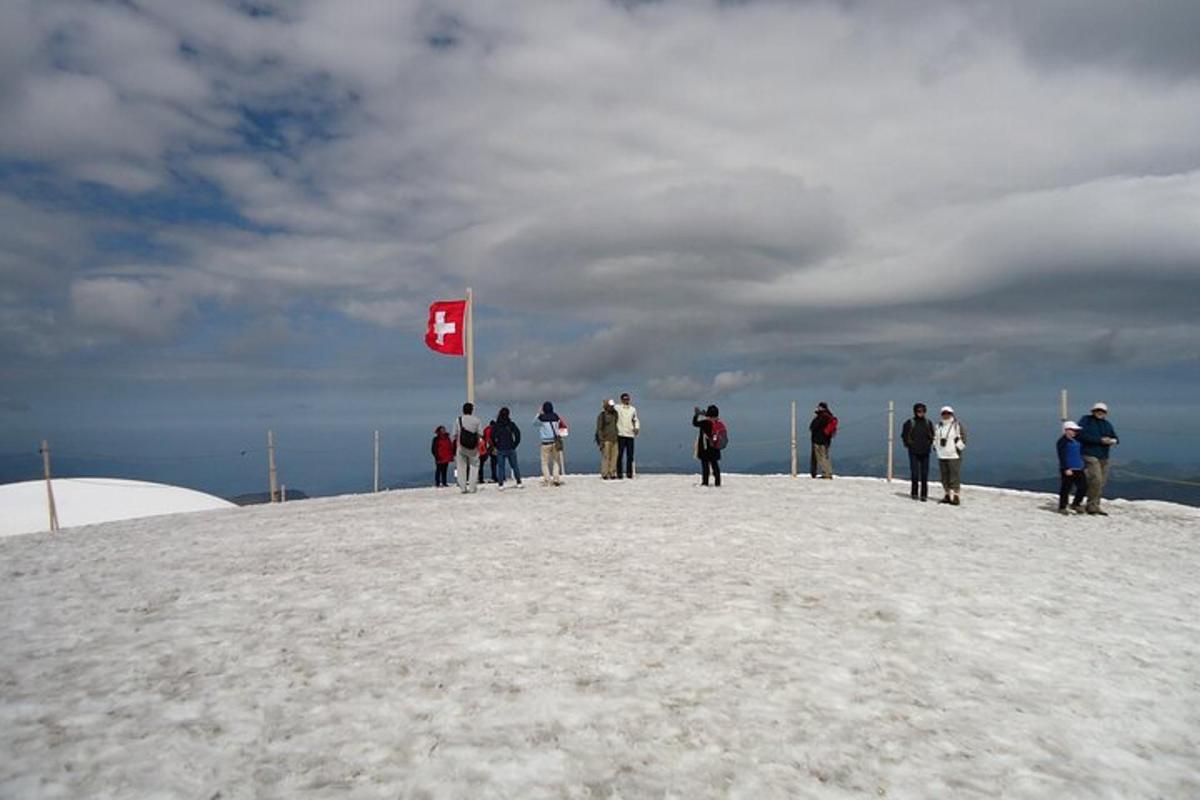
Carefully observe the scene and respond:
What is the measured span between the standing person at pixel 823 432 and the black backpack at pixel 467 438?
12.2 metres

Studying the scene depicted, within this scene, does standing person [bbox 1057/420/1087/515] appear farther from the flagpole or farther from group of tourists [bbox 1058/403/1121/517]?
the flagpole

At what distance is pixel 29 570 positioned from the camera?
39.6 ft

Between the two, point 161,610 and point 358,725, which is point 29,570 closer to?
point 161,610

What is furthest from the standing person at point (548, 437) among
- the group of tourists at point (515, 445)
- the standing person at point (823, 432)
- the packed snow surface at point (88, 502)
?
the packed snow surface at point (88, 502)

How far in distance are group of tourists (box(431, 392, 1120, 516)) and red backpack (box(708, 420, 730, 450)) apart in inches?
1.3

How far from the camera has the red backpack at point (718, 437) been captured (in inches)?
928

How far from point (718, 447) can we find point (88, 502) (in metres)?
52.3

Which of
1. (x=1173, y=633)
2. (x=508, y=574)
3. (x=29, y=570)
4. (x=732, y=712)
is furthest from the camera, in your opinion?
(x=29, y=570)

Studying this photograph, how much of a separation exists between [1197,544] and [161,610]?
19.5 meters

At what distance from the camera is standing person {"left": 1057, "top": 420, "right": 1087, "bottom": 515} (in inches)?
730

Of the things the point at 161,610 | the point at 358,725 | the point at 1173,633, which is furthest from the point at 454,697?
the point at 1173,633

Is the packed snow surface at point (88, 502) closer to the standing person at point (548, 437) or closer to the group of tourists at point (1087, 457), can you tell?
the standing person at point (548, 437)

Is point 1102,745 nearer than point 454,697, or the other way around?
point 1102,745

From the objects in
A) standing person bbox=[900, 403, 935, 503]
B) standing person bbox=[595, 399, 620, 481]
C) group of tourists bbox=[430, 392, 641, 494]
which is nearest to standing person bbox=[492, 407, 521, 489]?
group of tourists bbox=[430, 392, 641, 494]
